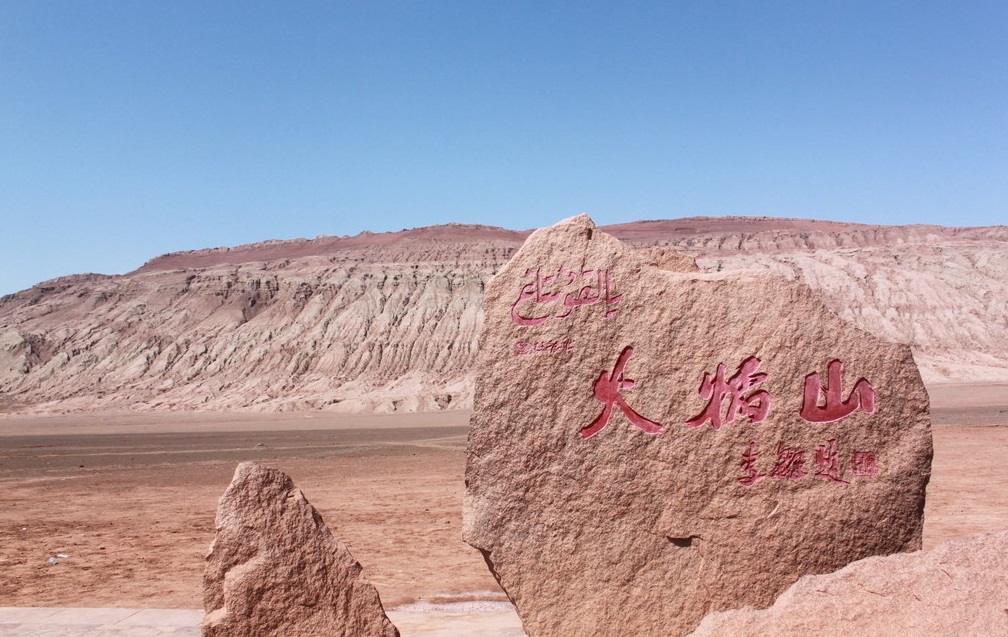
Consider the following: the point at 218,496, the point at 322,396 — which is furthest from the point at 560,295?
the point at 322,396

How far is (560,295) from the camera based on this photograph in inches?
210

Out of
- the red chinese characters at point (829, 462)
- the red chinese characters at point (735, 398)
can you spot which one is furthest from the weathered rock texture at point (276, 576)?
the red chinese characters at point (829, 462)

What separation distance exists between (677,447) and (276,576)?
255 centimetres

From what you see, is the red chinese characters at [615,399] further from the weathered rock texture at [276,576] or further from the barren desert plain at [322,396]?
the barren desert plain at [322,396]

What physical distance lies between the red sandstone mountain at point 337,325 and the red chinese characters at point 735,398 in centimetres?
3733

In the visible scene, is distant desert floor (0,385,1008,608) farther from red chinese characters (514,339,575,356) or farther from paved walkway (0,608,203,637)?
red chinese characters (514,339,575,356)

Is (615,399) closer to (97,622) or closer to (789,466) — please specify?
(789,466)

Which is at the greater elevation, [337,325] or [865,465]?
[865,465]

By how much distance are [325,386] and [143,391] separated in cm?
1212

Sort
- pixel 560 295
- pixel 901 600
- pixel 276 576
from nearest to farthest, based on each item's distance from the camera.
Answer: pixel 901 600 < pixel 276 576 < pixel 560 295

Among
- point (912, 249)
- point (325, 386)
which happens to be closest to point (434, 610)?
point (325, 386)

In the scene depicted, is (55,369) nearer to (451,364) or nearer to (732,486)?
(451,364)

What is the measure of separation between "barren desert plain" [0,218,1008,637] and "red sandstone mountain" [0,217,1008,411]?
183 mm

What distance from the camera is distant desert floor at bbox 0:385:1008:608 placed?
8.49 metres
